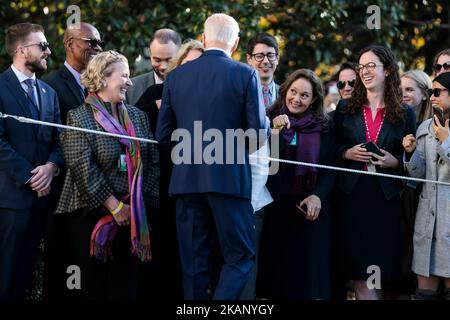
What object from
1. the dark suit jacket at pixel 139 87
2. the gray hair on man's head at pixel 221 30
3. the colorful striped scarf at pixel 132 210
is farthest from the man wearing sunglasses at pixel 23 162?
the gray hair on man's head at pixel 221 30

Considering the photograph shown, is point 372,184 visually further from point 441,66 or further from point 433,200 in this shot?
point 441,66

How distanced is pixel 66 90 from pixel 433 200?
2.66m

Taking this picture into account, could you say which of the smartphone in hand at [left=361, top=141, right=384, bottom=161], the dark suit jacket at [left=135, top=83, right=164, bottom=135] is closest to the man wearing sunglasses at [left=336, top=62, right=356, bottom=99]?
the smartphone in hand at [left=361, top=141, right=384, bottom=161]

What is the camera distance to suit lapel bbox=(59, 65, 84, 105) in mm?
7181

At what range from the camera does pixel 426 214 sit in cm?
698

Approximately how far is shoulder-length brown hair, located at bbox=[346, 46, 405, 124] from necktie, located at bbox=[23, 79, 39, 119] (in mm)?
2208

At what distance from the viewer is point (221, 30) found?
6340 mm

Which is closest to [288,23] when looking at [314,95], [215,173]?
[314,95]

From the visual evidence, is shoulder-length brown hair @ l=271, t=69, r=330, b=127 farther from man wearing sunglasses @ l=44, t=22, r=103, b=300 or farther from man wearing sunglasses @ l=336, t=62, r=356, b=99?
man wearing sunglasses @ l=44, t=22, r=103, b=300

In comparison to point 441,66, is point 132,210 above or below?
below

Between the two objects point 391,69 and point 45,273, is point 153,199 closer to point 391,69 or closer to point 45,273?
point 45,273

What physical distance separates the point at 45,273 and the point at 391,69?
9.28 feet

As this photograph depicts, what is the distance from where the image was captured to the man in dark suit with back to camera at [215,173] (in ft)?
20.2

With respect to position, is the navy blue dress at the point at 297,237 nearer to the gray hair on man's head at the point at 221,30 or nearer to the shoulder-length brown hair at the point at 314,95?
the shoulder-length brown hair at the point at 314,95
